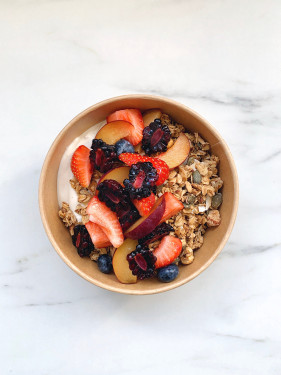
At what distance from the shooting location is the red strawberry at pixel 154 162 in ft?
4.30

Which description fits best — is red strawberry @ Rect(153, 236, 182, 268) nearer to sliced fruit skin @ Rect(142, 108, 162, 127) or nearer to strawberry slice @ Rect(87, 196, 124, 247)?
strawberry slice @ Rect(87, 196, 124, 247)

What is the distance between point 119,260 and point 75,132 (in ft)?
1.35

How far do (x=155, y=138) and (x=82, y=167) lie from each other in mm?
234

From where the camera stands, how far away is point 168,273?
1355 mm

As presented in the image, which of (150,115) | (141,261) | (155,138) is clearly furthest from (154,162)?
(141,261)

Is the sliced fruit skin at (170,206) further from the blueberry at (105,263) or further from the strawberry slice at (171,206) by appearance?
the blueberry at (105,263)

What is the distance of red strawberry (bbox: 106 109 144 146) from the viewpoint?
1.40m

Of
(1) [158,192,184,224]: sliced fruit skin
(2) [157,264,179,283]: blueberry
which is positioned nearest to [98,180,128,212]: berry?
(1) [158,192,184,224]: sliced fruit skin

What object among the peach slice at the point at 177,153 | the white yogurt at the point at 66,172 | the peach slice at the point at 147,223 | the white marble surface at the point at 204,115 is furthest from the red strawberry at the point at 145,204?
the white marble surface at the point at 204,115

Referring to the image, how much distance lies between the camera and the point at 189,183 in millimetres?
1394

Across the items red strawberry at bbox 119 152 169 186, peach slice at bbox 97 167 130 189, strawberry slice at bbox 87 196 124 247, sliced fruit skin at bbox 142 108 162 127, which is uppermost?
sliced fruit skin at bbox 142 108 162 127

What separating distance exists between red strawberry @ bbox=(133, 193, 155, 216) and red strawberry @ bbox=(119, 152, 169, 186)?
0.06m

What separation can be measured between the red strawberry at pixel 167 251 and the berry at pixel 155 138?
263 mm

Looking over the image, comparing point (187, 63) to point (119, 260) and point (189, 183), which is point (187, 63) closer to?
point (189, 183)
